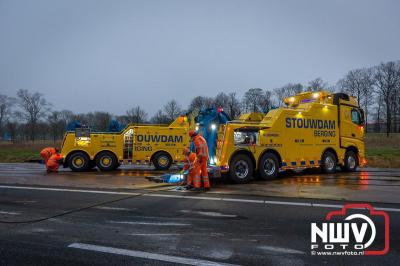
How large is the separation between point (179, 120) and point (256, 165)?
6.58 m

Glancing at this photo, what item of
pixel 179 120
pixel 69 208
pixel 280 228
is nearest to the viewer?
pixel 280 228

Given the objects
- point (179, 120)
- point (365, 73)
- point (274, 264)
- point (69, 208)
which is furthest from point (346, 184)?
point (365, 73)

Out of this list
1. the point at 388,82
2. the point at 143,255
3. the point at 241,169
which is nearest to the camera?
the point at 143,255

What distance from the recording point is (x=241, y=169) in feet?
33.3

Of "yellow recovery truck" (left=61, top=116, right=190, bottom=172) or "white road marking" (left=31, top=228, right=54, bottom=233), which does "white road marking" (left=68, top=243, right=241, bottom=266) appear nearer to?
"white road marking" (left=31, top=228, right=54, bottom=233)

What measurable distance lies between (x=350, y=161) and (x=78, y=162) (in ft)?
41.1

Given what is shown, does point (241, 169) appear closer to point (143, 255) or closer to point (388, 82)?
point (143, 255)

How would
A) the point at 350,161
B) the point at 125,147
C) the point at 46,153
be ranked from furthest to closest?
the point at 125,147 < the point at 46,153 < the point at 350,161

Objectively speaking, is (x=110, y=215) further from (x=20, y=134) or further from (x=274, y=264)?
(x=20, y=134)

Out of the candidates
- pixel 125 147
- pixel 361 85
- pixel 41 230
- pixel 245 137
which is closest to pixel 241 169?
pixel 245 137

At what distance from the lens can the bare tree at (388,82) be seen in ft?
186

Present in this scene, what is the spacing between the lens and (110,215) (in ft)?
19.3

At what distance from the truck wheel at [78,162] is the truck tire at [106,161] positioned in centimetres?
54

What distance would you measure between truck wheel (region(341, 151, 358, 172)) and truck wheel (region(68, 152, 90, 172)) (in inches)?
467
